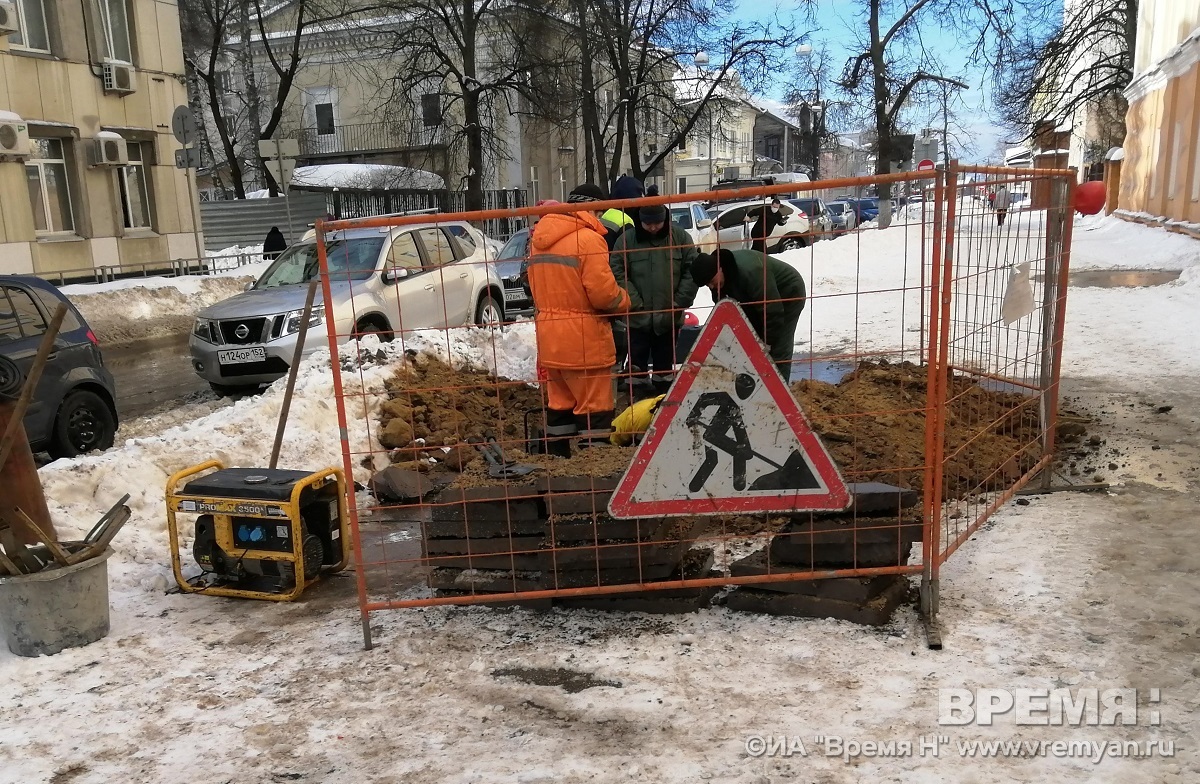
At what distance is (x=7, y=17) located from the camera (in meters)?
17.5

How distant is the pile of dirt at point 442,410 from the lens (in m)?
7.12

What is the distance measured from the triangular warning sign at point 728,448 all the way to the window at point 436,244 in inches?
313

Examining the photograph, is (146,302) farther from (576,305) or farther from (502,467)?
(502,467)

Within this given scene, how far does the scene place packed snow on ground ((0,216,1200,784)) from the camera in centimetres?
294

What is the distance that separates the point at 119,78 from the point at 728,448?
22312mm

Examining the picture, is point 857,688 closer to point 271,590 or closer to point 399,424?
point 271,590

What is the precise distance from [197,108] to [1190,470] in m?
39.0

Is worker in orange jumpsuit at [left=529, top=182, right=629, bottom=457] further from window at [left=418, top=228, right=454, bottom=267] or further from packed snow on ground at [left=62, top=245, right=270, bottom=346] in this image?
packed snow on ground at [left=62, top=245, right=270, bottom=346]

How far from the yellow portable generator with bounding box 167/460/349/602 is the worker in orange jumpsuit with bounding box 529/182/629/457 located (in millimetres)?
1390

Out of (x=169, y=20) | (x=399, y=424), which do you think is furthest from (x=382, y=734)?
(x=169, y=20)

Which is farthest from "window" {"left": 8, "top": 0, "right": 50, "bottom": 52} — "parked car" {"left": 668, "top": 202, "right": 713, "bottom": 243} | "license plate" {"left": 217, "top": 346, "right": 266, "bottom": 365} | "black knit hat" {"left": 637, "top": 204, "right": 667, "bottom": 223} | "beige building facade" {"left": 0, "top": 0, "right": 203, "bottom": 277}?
"black knit hat" {"left": 637, "top": 204, "right": 667, "bottom": 223}

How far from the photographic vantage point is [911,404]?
6.86m

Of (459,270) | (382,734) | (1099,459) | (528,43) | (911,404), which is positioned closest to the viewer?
(382,734)

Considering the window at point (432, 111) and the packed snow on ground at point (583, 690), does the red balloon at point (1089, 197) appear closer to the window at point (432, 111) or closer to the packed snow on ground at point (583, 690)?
the packed snow on ground at point (583, 690)
